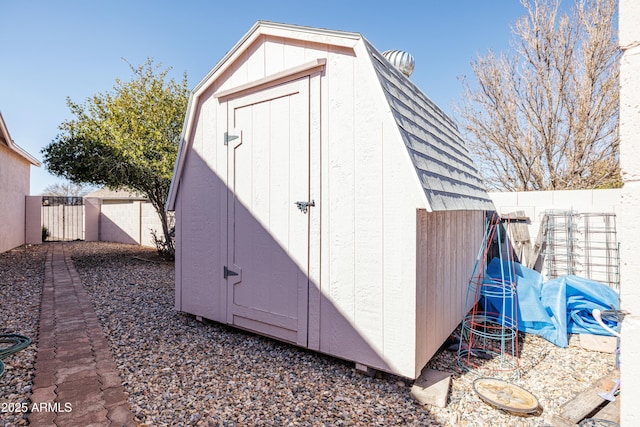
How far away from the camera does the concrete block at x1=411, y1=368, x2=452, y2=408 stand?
2389mm

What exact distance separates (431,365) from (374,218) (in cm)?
158

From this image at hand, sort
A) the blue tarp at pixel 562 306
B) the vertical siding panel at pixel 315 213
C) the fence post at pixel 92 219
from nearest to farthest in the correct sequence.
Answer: the vertical siding panel at pixel 315 213 < the blue tarp at pixel 562 306 < the fence post at pixel 92 219

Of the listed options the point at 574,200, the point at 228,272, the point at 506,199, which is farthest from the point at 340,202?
the point at 574,200

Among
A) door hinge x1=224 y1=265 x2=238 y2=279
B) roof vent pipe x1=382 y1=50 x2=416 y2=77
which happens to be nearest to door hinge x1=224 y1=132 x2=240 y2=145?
door hinge x1=224 y1=265 x2=238 y2=279

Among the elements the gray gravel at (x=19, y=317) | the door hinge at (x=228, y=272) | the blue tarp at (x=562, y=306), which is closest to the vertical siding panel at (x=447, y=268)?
the blue tarp at (x=562, y=306)

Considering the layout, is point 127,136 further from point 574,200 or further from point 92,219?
point 574,200

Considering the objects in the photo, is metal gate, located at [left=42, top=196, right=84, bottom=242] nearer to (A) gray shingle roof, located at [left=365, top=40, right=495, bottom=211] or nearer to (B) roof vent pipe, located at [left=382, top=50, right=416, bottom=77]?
(B) roof vent pipe, located at [left=382, top=50, right=416, bottom=77]

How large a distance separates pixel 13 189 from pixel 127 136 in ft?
21.0

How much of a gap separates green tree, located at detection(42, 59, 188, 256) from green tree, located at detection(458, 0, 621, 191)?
29.9 feet

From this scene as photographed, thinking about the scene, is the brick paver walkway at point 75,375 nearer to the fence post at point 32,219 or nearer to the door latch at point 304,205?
the door latch at point 304,205

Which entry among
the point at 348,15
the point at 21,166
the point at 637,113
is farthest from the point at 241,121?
the point at 21,166

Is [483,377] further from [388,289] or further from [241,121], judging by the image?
[241,121]

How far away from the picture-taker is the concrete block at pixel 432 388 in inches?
94.0

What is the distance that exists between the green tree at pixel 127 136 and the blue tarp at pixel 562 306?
24.3ft
